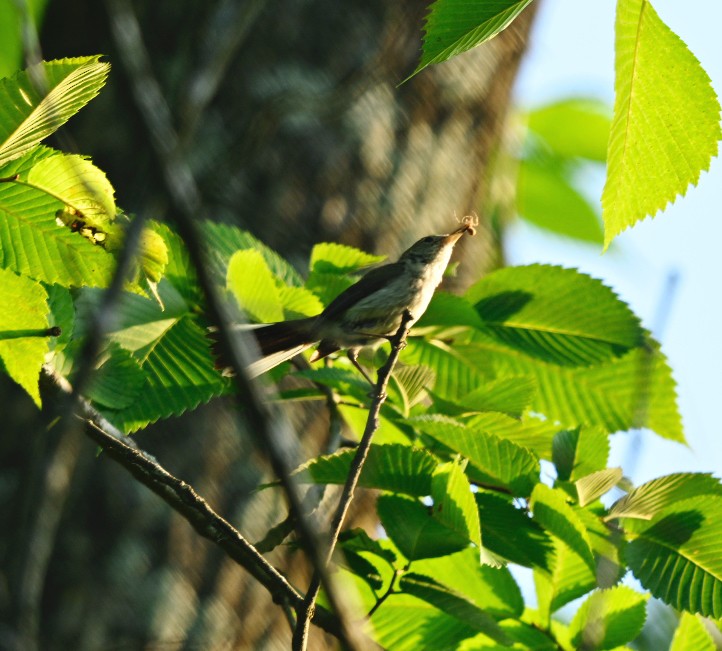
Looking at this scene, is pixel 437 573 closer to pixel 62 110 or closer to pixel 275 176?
pixel 62 110

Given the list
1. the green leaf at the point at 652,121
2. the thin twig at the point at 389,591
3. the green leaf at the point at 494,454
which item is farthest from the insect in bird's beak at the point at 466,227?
the green leaf at the point at 652,121

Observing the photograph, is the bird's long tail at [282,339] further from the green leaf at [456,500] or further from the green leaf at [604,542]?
the green leaf at [604,542]

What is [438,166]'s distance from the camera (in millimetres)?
4000

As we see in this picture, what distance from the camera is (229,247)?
2.55 metres

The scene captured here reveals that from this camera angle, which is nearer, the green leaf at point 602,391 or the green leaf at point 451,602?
the green leaf at point 451,602

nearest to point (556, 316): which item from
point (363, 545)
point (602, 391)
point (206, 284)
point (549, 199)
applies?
point (602, 391)

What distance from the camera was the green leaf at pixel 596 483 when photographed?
209 centimetres

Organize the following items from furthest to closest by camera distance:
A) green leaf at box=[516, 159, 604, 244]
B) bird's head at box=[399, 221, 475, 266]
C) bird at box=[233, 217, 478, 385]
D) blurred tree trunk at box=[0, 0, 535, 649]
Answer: green leaf at box=[516, 159, 604, 244] < bird's head at box=[399, 221, 475, 266] < blurred tree trunk at box=[0, 0, 535, 649] < bird at box=[233, 217, 478, 385]

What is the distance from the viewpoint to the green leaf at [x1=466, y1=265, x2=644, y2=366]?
2.47 meters

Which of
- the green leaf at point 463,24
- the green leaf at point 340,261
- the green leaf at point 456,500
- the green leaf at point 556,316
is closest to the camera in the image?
the green leaf at point 463,24

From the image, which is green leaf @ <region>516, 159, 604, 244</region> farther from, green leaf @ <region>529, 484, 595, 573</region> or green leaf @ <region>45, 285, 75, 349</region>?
green leaf @ <region>45, 285, 75, 349</region>

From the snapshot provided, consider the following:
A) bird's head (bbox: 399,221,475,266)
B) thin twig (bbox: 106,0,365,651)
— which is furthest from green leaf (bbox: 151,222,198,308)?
thin twig (bbox: 106,0,365,651)

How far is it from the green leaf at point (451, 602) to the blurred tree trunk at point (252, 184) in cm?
94

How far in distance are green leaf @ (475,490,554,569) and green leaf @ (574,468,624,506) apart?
0.39 ft
